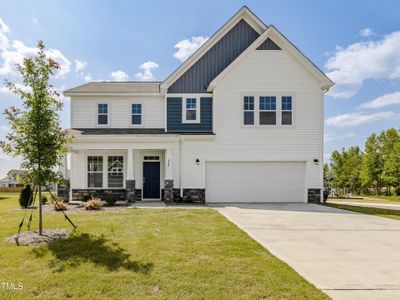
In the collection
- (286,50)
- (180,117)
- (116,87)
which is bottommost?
(180,117)

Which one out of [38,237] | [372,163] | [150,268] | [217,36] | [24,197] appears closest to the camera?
[150,268]

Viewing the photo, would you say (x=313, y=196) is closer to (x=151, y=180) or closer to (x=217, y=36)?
(x=151, y=180)

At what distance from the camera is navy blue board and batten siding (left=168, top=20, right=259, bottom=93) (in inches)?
627

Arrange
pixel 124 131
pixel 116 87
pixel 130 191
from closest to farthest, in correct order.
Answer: pixel 130 191, pixel 124 131, pixel 116 87

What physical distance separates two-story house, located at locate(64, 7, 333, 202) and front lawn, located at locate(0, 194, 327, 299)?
7.79 meters

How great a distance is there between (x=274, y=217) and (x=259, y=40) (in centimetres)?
976

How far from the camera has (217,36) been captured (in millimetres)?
16156

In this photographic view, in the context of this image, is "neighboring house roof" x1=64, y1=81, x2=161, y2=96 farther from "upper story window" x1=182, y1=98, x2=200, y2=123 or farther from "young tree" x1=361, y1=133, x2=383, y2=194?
"young tree" x1=361, y1=133, x2=383, y2=194

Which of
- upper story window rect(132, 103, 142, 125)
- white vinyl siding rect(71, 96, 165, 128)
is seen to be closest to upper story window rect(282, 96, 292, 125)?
white vinyl siding rect(71, 96, 165, 128)

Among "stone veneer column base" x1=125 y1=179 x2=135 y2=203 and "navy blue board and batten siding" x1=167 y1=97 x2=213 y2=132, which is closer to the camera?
"stone veneer column base" x1=125 y1=179 x2=135 y2=203

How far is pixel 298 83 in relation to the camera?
15.5 meters

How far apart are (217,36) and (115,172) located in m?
9.79

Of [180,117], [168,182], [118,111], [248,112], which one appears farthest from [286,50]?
[118,111]

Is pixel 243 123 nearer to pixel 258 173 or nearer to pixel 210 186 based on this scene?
pixel 258 173
